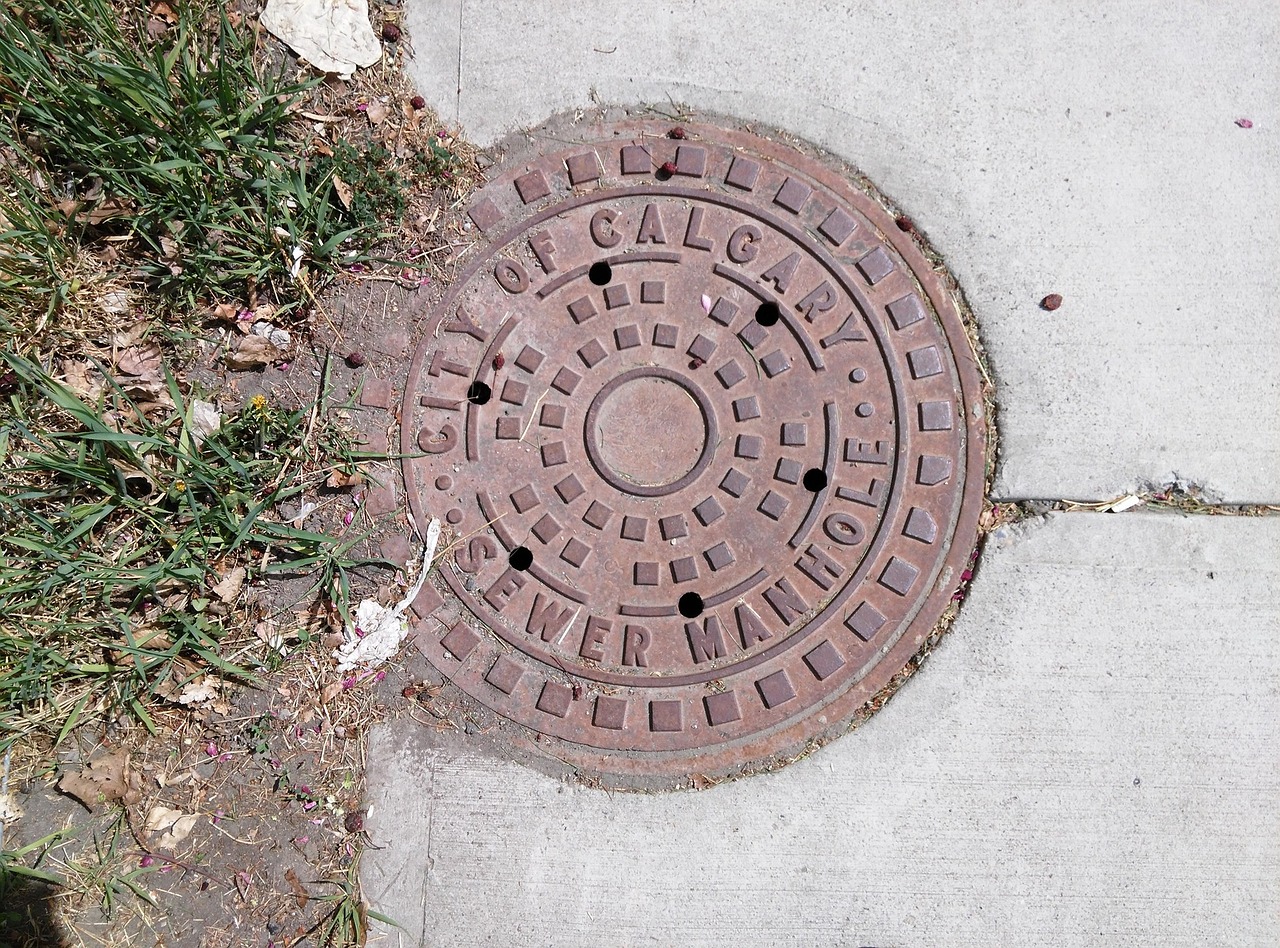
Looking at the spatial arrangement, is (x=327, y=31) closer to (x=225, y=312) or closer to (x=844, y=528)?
(x=225, y=312)

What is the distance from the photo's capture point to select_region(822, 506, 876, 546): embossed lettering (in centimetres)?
237

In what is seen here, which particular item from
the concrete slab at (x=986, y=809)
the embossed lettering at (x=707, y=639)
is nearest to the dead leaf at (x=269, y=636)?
the concrete slab at (x=986, y=809)

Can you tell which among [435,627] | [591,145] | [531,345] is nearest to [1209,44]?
[591,145]

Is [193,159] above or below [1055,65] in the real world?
below

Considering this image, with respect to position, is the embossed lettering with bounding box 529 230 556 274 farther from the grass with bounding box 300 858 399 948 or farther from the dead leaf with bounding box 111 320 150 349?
the grass with bounding box 300 858 399 948

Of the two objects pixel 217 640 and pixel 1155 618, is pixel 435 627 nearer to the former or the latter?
pixel 217 640

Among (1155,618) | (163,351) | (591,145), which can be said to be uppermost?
(591,145)

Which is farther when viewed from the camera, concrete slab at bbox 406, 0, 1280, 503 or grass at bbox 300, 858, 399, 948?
concrete slab at bbox 406, 0, 1280, 503

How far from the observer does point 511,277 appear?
8.02 feet

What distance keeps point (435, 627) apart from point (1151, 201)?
263 cm

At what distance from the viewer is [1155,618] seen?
7.75 ft

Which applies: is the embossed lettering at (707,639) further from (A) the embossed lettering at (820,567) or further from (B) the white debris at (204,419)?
(B) the white debris at (204,419)

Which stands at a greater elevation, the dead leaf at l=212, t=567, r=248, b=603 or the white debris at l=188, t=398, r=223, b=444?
the white debris at l=188, t=398, r=223, b=444

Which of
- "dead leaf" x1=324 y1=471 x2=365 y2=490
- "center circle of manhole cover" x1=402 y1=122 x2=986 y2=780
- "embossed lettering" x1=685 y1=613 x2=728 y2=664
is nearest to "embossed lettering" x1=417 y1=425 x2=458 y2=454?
"center circle of manhole cover" x1=402 y1=122 x2=986 y2=780
